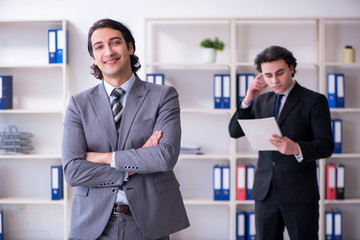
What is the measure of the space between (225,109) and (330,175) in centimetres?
115

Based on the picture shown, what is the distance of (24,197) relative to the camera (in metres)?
4.34

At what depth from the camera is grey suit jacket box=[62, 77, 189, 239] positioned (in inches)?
67.2

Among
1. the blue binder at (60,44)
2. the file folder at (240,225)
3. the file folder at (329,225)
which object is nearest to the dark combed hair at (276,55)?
the file folder at (240,225)

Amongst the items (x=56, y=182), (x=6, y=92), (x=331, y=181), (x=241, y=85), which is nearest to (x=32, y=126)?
(x=6, y=92)

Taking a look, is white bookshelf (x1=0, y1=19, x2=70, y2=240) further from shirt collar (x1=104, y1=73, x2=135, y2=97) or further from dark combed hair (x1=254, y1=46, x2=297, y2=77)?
shirt collar (x1=104, y1=73, x2=135, y2=97)

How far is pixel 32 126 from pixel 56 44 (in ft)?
2.84

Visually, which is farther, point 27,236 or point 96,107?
point 27,236

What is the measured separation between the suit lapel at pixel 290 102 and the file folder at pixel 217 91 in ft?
5.07

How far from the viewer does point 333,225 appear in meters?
4.09

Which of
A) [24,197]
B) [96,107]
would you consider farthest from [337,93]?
[24,197]

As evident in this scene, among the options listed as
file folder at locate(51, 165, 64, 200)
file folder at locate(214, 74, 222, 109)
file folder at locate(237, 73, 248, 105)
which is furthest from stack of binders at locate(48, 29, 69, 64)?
file folder at locate(237, 73, 248, 105)

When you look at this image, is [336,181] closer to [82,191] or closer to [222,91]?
[222,91]

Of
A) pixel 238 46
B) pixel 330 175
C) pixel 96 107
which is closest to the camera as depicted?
pixel 96 107

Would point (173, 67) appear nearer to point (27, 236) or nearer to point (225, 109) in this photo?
point (225, 109)
